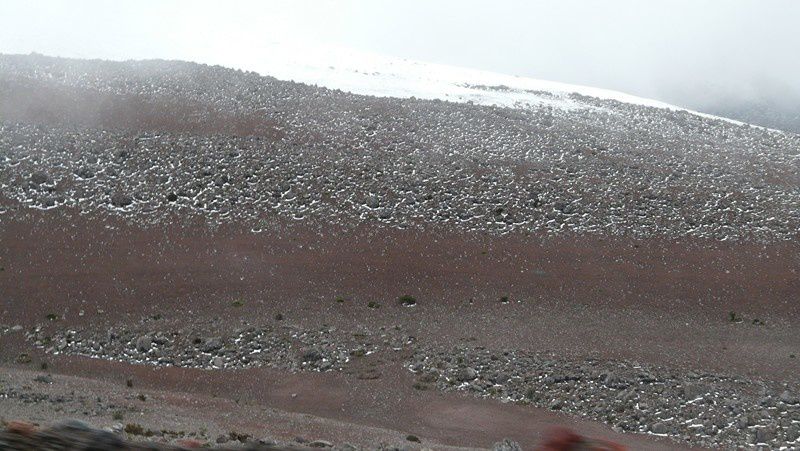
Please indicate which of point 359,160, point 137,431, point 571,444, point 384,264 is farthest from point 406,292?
point 571,444

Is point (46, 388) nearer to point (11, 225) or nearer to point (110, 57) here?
point (11, 225)

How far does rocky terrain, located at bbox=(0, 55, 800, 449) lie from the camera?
70.8ft

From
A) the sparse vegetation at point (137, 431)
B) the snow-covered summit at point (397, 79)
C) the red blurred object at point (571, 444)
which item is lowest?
the sparse vegetation at point (137, 431)

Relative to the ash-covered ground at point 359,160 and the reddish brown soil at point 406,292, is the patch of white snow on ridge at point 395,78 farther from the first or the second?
the reddish brown soil at point 406,292

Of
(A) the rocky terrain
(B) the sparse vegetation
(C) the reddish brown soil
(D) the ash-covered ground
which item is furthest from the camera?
(D) the ash-covered ground

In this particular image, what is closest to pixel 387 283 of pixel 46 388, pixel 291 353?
pixel 291 353

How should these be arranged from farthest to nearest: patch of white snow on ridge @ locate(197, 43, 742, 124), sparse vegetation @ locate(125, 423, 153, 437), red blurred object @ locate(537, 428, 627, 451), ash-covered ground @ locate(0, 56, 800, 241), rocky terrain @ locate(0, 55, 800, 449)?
patch of white snow on ridge @ locate(197, 43, 742, 124) → ash-covered ground @ locate(0, 56, 800, 241) → rocky terrain @ locate(0, 55, 800, 449) → sparse vegetation @ locate(125, 423, 153, 437) → red blurred object @ locate(537, 428, 627, 451)

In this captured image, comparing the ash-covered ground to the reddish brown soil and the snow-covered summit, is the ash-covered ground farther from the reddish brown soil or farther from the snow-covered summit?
the snow-covered summit

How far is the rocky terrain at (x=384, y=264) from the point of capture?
21578 mm

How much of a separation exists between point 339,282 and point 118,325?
865 centimetres

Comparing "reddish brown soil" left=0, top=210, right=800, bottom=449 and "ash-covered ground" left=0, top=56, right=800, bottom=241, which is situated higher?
→ "ash-covered ground" left=0, top=56, right=800, bottom=241

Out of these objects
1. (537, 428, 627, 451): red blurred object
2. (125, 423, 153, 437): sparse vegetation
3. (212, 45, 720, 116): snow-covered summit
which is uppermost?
(212, 45, 720, 116): snow-covered summit

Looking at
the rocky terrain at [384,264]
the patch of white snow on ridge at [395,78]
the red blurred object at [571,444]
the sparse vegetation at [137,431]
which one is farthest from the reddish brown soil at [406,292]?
the patch of white snow on ridge at [395,78]

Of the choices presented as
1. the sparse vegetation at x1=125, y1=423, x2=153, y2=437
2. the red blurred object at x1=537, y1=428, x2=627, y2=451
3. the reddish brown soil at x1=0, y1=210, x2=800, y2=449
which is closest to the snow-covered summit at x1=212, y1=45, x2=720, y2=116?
the reddish brown soil at x1=0, y1=210, x2=800, y2=449
